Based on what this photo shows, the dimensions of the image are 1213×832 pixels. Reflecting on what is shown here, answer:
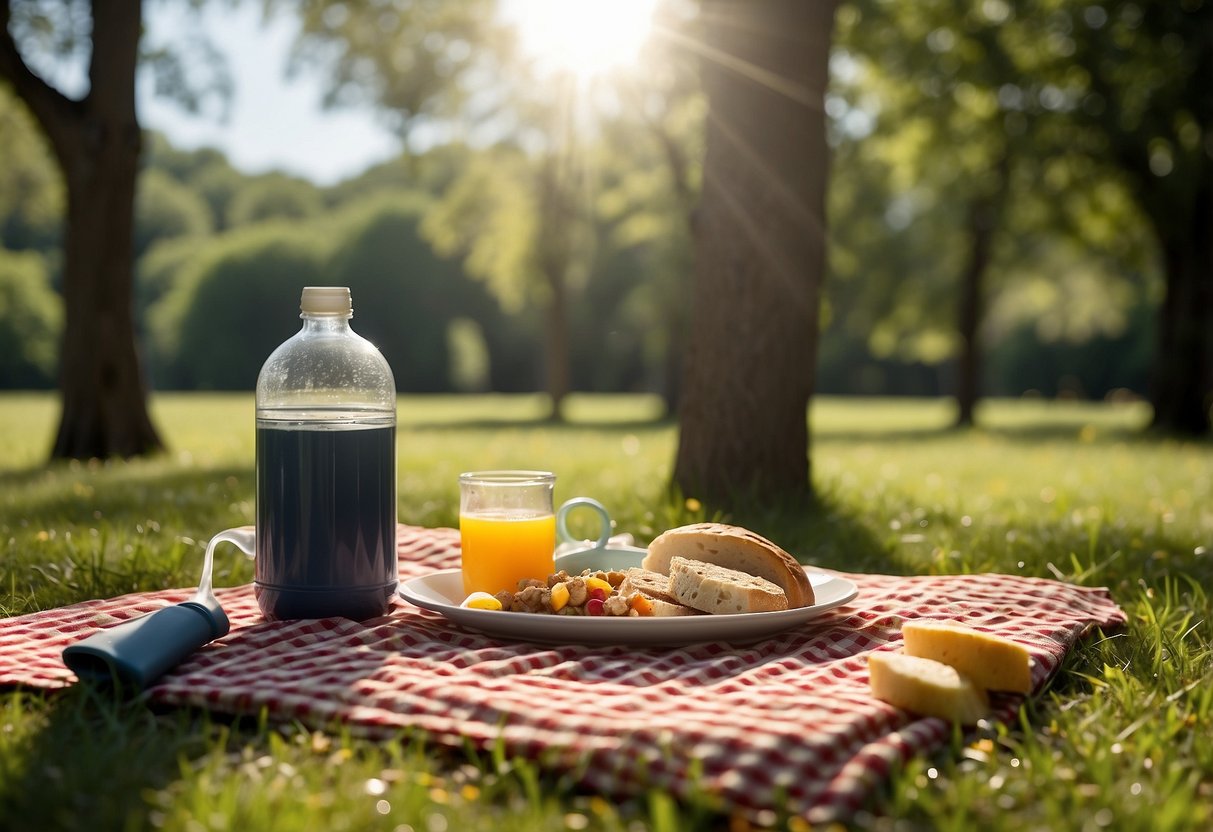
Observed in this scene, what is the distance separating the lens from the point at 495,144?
816 inches

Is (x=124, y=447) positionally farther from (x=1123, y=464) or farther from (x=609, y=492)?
(x=1123, y=464)

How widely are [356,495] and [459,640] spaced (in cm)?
45

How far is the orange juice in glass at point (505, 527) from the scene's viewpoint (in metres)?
3.00

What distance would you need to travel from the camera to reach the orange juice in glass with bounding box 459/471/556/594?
300 centimetres

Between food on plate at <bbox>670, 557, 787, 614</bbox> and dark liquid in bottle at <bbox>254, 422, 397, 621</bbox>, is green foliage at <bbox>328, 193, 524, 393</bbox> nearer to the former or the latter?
dark liquid in bottle at <bbox>254, 422, 397, 621</bbox>

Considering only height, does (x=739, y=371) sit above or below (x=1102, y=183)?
below

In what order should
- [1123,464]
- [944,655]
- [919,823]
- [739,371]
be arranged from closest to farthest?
[919,823], [944,655], [739,371], [1123,464]

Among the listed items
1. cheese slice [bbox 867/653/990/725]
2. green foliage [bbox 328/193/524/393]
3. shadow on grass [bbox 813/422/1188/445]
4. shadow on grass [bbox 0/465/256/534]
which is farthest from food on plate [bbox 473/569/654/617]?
green foliage [bbox 328/193/524/393]

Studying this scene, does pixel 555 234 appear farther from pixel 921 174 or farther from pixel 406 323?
pixel 406 323

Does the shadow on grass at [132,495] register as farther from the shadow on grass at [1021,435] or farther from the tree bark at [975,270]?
the tree bark at [975,270]

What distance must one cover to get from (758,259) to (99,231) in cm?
597

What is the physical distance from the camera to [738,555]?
2.98 meters

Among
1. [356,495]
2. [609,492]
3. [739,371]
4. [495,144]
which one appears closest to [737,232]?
[739,371]

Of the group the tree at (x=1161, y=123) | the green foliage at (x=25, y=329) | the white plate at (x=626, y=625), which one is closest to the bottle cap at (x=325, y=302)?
the white plate at (x=626, y=625)
